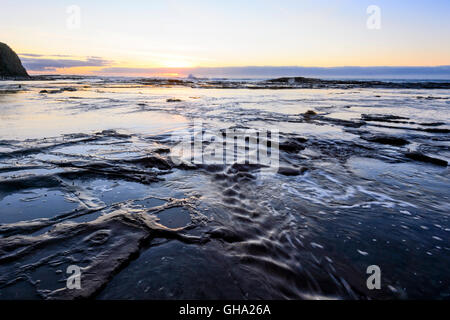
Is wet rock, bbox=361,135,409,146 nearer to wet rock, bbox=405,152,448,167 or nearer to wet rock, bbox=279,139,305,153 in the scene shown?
wet rock, bbox=405,152,448,167

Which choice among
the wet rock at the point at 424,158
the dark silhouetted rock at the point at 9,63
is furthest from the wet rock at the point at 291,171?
the dark silhouetted rock at the point at 9,63

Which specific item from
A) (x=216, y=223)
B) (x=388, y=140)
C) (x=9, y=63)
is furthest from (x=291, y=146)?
(x=9, y=63)

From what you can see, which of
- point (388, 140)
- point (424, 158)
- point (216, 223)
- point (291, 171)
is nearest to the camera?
point (216, 223)

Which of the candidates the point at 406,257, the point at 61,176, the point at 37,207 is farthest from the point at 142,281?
the point at 61,176

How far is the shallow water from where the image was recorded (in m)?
2.23

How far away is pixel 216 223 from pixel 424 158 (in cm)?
594

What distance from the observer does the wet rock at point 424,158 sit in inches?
228

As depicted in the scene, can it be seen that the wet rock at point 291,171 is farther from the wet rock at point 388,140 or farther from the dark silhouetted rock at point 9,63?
the dark silhouetted rock at point 9,63

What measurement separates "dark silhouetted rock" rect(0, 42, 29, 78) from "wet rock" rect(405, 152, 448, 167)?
111 metres

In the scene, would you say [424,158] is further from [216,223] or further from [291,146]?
[216,223]

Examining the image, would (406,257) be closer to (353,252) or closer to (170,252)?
(353,252)

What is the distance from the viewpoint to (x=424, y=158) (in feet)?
19.9

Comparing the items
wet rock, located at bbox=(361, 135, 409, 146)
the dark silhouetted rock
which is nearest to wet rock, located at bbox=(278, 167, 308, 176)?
wet rock, located at bbox=(361, 135, 409, 146)

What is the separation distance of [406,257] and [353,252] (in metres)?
0.55
